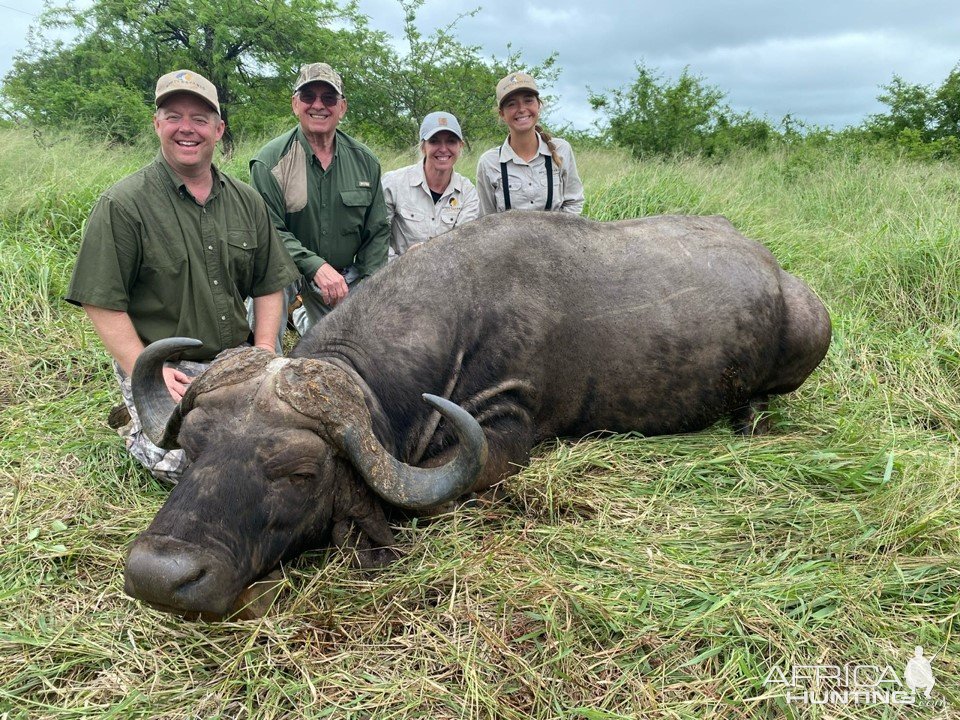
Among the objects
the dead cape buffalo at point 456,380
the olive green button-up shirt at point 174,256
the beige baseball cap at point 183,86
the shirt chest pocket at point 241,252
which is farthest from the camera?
the shirt chest pocket at point 241,252

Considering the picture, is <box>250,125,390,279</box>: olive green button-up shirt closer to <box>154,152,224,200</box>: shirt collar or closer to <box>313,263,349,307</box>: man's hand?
<box>313,263,349,307</box>: man's hand

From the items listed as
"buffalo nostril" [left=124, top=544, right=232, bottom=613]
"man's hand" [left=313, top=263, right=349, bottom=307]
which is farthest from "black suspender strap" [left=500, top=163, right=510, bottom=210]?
"buffalo nostril" [left=124, top=544, right=232, bottom=613]

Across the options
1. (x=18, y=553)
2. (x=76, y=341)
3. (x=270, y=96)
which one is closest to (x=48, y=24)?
(x=270, y=96)

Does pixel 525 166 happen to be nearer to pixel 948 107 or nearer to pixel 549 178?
pixel 549 178

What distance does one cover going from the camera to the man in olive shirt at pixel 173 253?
398 centimetres

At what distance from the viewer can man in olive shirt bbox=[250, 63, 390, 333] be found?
5570 millimetres

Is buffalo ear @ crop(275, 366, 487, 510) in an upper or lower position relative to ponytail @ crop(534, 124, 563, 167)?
lower

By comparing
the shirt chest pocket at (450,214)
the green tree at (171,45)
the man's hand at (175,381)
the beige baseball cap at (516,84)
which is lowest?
the man's hand at (175,381)

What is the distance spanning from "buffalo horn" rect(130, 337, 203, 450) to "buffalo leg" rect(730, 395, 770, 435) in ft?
12.0

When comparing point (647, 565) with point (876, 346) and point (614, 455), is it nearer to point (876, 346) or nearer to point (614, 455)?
point (614, 455)

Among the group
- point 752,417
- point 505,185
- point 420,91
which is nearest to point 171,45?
point 420,91

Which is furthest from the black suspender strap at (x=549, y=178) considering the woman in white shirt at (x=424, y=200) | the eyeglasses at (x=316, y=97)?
the eyeglasses at (x=316, y=97)

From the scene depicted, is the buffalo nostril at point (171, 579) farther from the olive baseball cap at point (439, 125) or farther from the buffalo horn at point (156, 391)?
the olive baseball cap at point (439, 125)

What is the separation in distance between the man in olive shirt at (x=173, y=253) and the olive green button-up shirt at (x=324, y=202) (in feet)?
3.34
